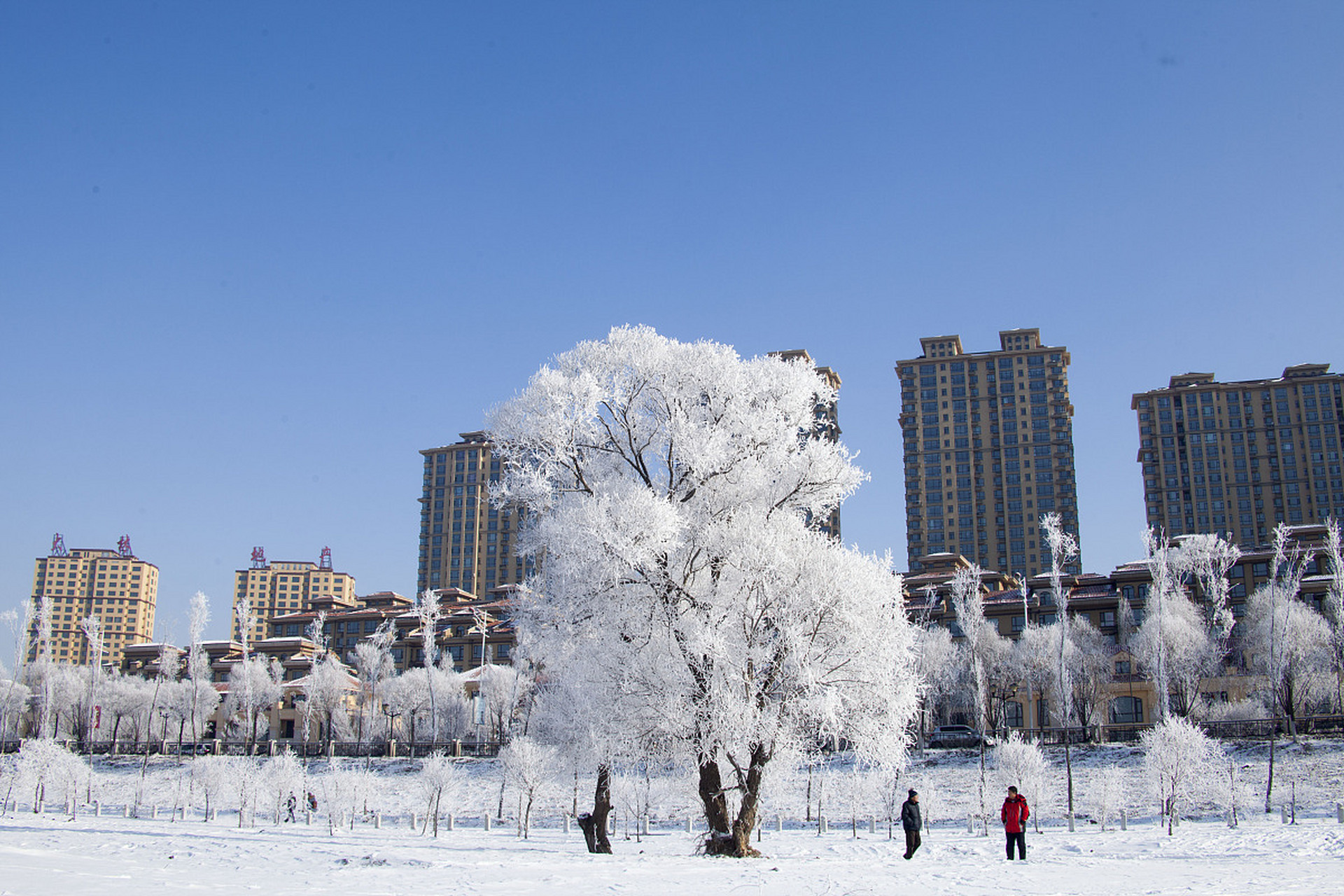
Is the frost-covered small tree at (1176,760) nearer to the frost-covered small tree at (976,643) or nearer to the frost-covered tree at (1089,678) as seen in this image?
the frost-covered small tree at (976,643)

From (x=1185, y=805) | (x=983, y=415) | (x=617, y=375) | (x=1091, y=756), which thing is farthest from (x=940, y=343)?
(x=617, y=375)

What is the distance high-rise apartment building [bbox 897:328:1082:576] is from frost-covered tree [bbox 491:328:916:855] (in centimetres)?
12746

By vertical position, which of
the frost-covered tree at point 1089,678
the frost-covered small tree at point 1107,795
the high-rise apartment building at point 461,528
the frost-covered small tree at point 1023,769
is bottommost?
the frost-covered small tree at point 1107,795

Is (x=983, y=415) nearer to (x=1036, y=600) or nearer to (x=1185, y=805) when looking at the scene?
(x=1036, y=600)

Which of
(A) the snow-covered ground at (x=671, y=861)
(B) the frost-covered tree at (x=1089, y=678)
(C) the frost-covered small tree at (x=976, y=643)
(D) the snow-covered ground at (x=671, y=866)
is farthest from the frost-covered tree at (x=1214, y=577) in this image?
(D) the snow-covered ground at (x=671, y=866)

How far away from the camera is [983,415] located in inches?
6152

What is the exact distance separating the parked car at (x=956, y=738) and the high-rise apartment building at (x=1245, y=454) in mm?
94461

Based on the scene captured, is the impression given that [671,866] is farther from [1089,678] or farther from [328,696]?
[328,696]

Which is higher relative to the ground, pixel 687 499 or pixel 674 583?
pixel 687 499

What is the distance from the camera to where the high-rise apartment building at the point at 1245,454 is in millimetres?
148250

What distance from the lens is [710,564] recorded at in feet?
72.8

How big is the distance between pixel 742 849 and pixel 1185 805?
27764 millimetres

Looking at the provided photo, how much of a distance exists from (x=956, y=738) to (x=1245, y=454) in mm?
108539

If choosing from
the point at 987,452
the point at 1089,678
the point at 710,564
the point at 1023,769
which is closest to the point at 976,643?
the point at 1089,678
